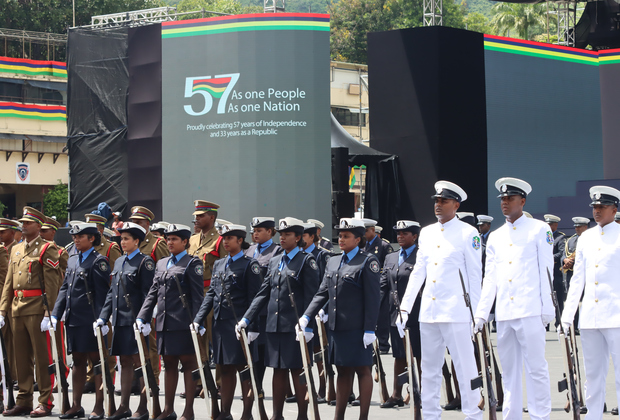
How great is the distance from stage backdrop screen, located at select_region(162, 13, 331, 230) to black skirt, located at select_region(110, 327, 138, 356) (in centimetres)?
958

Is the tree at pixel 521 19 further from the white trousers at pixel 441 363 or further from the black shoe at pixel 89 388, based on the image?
the white trousers at pixel 441 363

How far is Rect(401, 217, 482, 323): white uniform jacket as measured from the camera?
6.56 m

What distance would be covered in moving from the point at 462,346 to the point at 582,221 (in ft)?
23.8

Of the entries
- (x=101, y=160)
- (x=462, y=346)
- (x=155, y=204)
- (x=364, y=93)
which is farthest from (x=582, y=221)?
(x=364, y=93)

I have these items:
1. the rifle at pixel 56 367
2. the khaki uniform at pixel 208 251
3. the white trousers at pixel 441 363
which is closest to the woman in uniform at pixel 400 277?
the white trousers at pixel 441 363

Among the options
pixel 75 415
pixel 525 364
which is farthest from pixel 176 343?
pixel 525 364

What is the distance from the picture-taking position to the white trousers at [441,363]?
643 centimetres

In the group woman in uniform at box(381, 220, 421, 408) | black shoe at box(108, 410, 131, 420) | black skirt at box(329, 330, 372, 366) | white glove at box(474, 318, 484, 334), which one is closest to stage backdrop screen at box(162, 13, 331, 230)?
woman in uniform at box(381, 220, 421, 408)

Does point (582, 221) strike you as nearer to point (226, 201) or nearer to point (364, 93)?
point (226, 201)

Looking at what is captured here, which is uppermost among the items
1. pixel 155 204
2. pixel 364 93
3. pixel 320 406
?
pixel 364 93

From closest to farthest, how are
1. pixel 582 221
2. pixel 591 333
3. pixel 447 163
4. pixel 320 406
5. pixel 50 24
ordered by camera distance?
pixel 591 333
pixel 320 406
pixel 582 221
pixel 447 163
pixel 50 24

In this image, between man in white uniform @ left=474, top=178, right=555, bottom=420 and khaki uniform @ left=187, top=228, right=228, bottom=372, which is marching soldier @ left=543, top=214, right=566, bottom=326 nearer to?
khaki uniform @ left=187, top=228, right=228, bottom=372

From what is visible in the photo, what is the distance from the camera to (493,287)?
663 centimetres

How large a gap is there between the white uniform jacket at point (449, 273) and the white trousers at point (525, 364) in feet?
1.16
